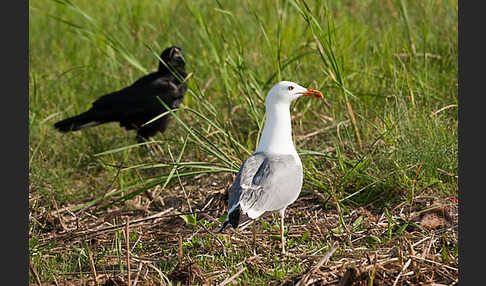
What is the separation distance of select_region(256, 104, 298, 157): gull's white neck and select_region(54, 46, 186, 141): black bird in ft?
7.35

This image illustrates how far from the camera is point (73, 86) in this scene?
655 cm

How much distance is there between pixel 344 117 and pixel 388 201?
1.25 metres

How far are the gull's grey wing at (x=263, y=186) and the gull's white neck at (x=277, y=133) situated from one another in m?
0.06

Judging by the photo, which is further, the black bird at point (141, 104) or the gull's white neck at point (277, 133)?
the black bird at point (141, 104)

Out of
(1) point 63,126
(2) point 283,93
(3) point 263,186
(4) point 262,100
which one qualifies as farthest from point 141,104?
(3) point 263,186

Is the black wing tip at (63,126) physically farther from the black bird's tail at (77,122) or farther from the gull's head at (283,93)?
the gull's head at (283,93)

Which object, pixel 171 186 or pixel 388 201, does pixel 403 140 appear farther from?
pixel 171 186

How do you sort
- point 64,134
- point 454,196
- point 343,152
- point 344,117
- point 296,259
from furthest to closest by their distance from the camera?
point 64,134, point 344,117, point 343,152, point 454,196, point 296,259

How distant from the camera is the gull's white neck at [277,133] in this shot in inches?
141

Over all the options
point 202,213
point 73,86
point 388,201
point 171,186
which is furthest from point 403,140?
point 73,86

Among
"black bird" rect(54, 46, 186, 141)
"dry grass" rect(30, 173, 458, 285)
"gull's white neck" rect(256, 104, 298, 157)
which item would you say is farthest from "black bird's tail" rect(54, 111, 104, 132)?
"gull's white neck" rect(256, 104, 298, 157)

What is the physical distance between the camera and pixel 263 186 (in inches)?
132

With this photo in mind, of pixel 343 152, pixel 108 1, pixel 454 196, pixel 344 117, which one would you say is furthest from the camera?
pixel 108 1

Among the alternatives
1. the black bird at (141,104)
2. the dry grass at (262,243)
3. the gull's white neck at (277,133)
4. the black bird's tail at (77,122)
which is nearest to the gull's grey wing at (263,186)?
the gull's white neck at (277,133)
